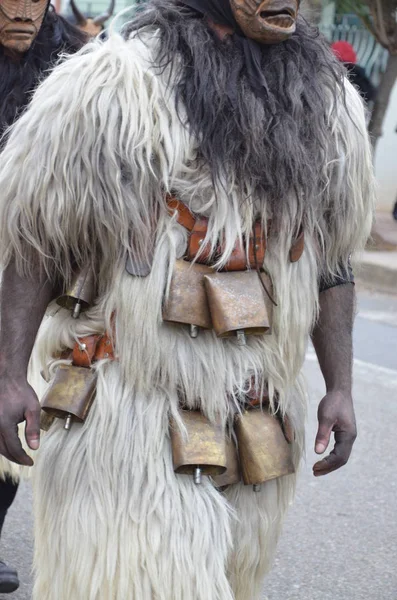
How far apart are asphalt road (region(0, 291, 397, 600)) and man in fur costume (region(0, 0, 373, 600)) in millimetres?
1611

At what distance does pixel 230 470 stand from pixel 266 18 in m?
0.88

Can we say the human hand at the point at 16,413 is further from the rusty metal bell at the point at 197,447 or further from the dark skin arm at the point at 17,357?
the rusty metal bell at the point at 197,447

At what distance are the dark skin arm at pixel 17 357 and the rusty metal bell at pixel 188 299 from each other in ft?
0.86

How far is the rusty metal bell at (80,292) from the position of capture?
2.29m

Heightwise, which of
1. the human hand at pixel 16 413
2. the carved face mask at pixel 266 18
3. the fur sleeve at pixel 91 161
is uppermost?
the carved face mask at pixel 266 18

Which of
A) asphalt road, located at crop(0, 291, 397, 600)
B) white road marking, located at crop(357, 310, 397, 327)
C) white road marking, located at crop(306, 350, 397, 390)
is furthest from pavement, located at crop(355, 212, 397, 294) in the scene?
asphalt road, located at crop(0, 291, 397, 600)

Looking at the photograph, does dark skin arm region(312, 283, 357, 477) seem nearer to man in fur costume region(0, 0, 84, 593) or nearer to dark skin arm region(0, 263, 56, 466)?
dark skin arm region(0, 263, 56, 466)

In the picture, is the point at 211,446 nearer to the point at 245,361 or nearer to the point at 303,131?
the point at 245,361

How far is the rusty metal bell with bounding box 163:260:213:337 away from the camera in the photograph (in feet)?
7.32

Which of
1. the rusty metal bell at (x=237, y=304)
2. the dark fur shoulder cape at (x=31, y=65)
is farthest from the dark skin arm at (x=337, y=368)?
the dark fur shoulder cape at (x=31, y=65)

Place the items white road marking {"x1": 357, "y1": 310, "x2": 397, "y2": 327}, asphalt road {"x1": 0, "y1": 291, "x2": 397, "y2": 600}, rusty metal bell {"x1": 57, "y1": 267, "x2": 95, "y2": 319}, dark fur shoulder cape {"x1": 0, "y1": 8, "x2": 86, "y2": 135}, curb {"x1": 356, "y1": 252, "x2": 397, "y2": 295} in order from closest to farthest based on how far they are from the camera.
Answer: rusty metal bell {"x1": 57, "y1": 267, "x2": 95, "y2": 319}
dark fur shoulder cape {"x1": 0, "y1": 8, "x2": 86, "y2": 135}
asphalt road {"x1": 0, "y1": 291, "x2": 397, "y2": 600}
white road marking {"x1": 357, "y1": 310, "x2": 397, "y2": 327}
curb {"x1": 356, "y1": 252, "x2": 397, "y2": 295}

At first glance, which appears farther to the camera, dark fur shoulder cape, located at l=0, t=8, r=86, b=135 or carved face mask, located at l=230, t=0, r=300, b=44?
dark fur shoulder cape, located at l=0, t=8, r=86, b=135

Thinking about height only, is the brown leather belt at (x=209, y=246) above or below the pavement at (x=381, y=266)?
above

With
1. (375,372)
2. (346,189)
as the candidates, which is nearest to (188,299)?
(346,189)
